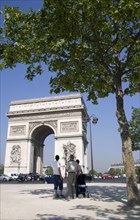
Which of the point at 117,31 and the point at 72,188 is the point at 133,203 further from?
the point at 117,31

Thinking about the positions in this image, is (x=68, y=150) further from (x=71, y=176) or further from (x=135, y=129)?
(x=71, y=176)

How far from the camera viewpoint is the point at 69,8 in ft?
26.7

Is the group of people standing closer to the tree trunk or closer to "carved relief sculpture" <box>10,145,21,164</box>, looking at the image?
the tree trunk

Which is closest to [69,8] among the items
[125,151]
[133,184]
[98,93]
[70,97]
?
[98,93]

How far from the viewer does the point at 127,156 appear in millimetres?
7453

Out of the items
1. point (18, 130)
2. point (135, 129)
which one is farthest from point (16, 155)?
point (135, 129)

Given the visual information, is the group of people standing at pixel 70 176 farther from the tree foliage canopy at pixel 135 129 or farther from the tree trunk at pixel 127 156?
the tree foliage canopy at pixel 135 129

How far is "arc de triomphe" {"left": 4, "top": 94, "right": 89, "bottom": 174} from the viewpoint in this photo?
123 feet

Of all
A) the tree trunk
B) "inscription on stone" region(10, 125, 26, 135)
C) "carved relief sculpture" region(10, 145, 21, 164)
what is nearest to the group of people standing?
the tree trunk

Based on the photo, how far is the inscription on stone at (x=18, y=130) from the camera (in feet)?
135

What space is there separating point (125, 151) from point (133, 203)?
1.61 meters

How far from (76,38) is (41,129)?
35.5 metres

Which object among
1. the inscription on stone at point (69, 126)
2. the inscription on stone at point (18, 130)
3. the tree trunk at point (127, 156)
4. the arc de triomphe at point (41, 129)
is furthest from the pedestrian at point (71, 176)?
the inscription on stone at point (18, 130)

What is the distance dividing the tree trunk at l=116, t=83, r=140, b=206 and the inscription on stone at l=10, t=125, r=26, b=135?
3466 centimetres
